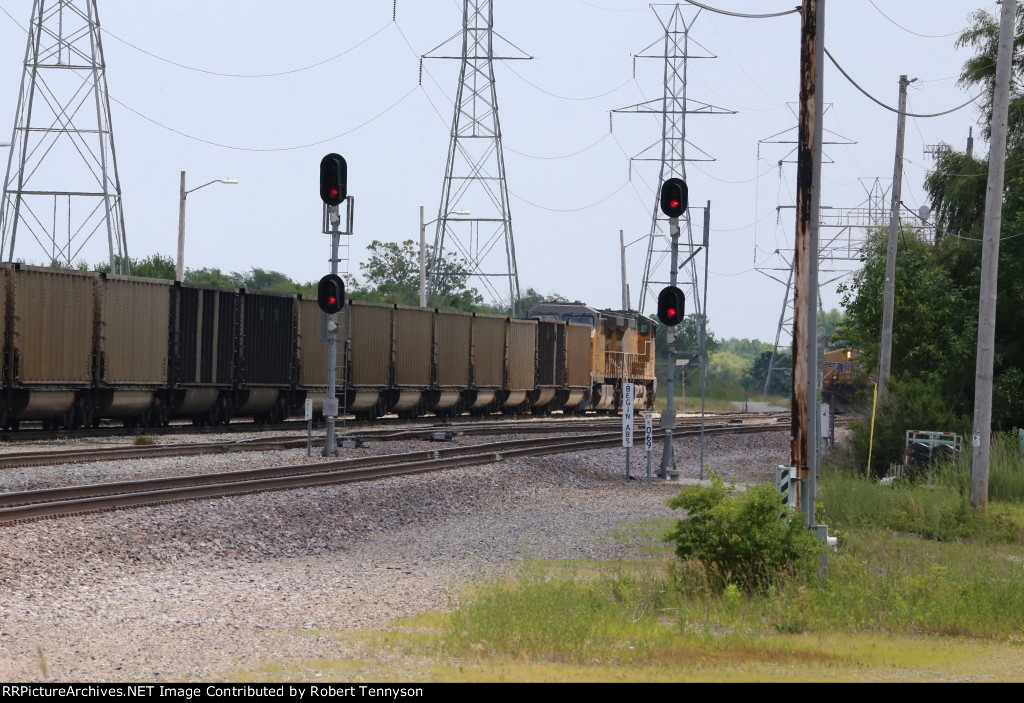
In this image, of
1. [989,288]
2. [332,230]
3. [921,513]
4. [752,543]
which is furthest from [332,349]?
[752,543]

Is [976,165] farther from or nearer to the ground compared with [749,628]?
farther from the ground

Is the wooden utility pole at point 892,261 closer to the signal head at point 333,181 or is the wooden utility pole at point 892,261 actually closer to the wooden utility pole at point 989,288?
the wooden utility pole at point 989,288

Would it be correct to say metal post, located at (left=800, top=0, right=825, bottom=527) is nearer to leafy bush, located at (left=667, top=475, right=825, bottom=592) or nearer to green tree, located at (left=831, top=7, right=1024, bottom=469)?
leafy bush, located at (left=667, top=475, right=825, bottom=592)

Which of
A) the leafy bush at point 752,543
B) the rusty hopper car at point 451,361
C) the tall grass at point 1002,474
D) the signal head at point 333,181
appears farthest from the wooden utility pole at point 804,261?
the rusty hopper car at point 451,361

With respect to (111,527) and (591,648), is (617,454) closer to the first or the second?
(111,527)

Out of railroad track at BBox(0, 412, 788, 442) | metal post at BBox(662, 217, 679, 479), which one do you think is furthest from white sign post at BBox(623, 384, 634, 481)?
railroad track at BBox(0, 412, 788, 442)

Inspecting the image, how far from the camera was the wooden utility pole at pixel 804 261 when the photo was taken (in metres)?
11.8

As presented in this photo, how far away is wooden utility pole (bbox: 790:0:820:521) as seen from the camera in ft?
38.7

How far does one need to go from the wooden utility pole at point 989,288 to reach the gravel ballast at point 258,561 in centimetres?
454

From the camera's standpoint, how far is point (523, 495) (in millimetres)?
19000

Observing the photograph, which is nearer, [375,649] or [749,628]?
[375,649]

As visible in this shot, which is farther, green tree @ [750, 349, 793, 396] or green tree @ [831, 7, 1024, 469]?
green tree @ [750, 349, 793, 396]
